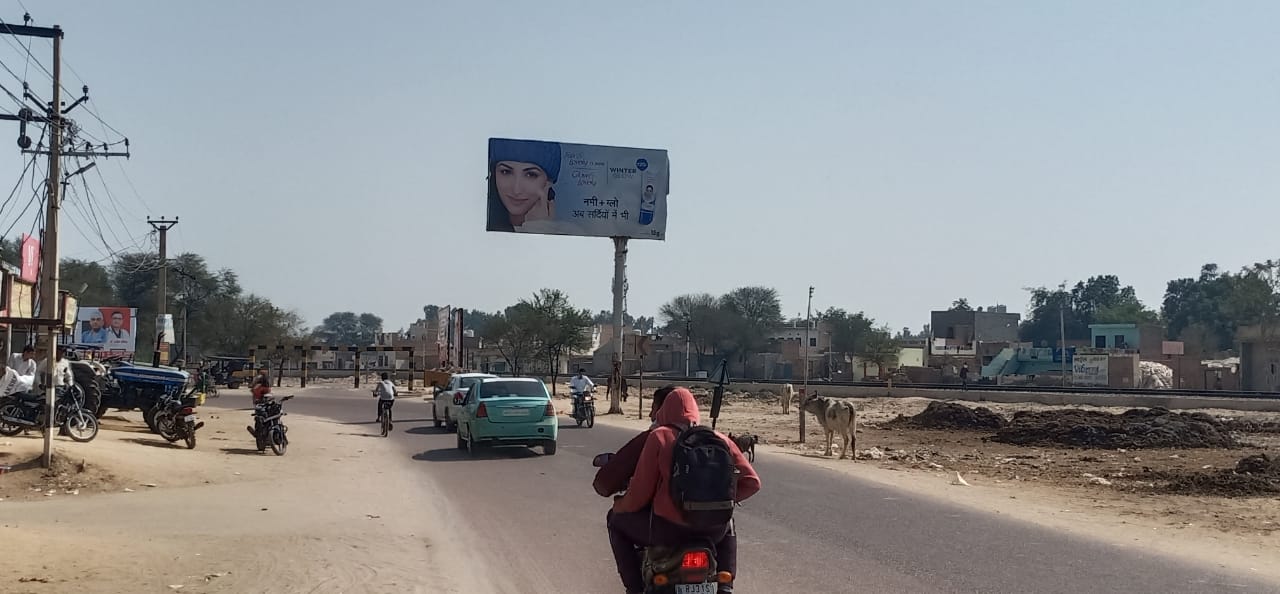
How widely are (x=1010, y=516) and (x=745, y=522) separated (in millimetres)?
3516

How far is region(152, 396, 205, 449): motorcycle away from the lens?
22.6 metres

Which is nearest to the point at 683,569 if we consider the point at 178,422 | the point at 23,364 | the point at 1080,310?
the point at 178,422

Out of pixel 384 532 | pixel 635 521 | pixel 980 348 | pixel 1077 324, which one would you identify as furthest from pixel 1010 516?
pixel 1077 324

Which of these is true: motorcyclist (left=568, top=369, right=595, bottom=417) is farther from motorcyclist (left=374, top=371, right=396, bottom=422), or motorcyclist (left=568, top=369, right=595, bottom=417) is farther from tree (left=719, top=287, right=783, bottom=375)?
tree (left=719, top=287, right=783, bottom=375)

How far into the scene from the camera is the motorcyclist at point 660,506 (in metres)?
5.87

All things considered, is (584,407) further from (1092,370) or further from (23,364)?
(1092,370)

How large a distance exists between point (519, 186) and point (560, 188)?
158 centimetres

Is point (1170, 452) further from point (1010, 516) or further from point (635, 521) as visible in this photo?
point (635, 521)

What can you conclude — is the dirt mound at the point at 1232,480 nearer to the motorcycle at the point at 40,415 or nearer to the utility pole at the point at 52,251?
the utility pole at the point at 52,251

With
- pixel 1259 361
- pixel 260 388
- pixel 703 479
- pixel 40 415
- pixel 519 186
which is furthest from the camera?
pixel 1259 361

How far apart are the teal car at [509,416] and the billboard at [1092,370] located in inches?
1964

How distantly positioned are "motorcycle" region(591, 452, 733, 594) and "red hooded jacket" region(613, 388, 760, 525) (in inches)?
6.3

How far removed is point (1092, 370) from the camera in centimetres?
6581

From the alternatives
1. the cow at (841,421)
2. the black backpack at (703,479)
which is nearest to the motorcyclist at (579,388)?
the cow at (841,421)
